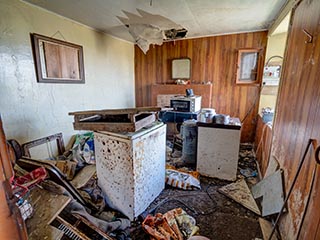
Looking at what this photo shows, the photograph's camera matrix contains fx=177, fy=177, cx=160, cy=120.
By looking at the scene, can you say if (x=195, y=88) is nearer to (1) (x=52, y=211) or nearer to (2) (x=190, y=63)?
(2) (x=190, y=63)

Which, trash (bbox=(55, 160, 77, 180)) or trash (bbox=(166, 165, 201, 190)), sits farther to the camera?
trash (bbox=(55, 160, 77, 180))

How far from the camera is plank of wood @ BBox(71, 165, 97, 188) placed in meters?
2.39

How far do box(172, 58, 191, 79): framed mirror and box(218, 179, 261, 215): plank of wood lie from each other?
9.22 ft

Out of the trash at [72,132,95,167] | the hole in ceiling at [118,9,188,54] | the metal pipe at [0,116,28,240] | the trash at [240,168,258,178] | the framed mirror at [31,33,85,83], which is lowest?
the trash at [240,168,258,178]

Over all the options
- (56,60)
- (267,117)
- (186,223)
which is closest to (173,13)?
(56,60)

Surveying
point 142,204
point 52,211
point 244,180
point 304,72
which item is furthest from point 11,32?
point 244,180

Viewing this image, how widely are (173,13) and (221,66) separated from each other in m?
1.83

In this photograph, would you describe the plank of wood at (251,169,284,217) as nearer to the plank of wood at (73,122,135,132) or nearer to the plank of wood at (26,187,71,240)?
the plank of wood at (73,122,135,132)

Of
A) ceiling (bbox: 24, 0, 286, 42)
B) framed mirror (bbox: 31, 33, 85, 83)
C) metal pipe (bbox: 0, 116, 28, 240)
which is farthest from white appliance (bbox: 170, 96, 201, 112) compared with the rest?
metal pipe (bbox: 0, 116, 28, 240)

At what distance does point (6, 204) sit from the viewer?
1.31 ft

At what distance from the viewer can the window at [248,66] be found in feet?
12.3

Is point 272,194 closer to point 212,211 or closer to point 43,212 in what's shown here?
point 212,211

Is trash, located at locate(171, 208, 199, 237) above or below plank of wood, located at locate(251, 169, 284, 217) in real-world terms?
below

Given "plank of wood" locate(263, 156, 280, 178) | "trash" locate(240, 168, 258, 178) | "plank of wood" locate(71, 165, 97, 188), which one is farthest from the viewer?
"trash" locate(240, 168, 258, 178)
